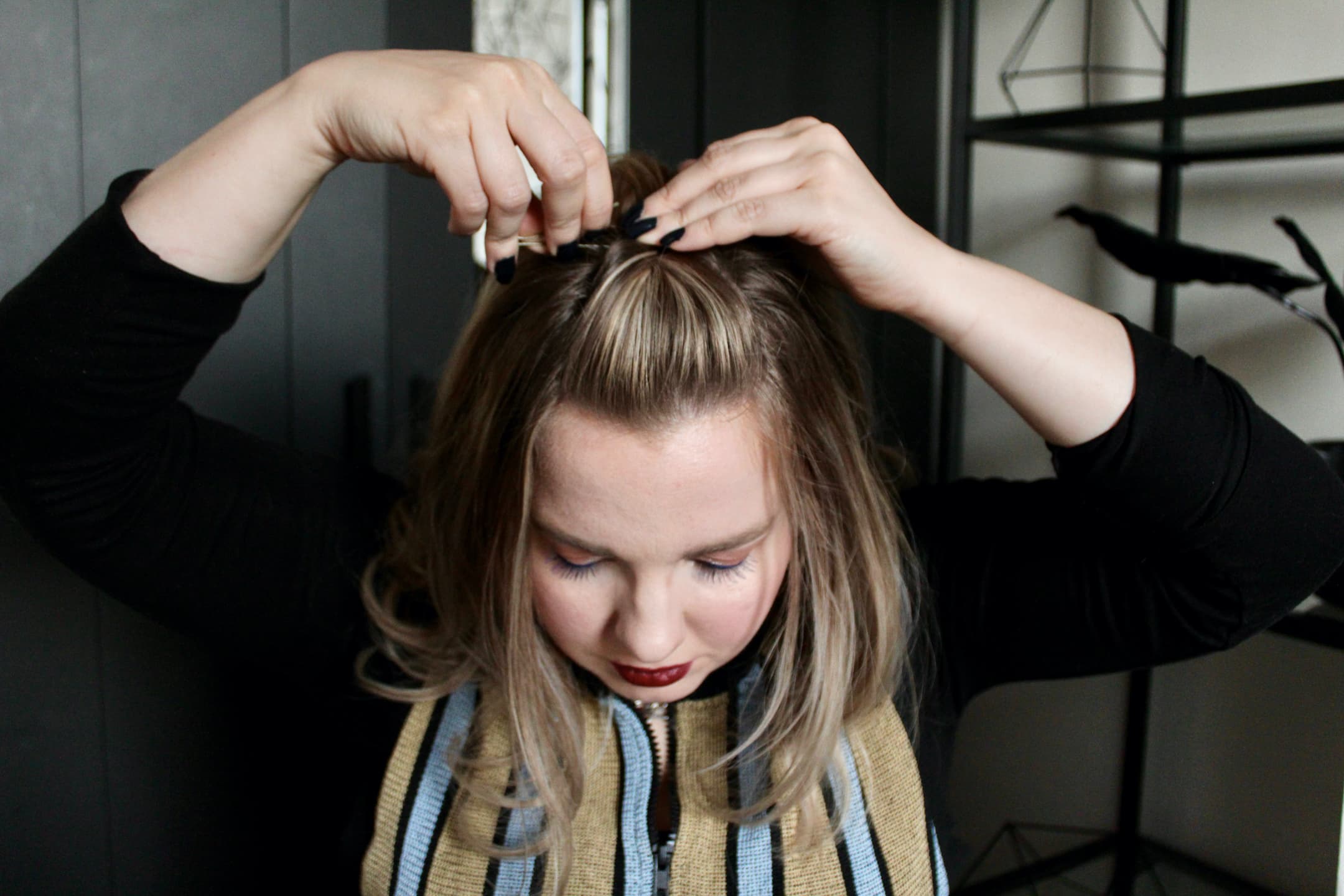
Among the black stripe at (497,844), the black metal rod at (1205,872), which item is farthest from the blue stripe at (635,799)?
the black metal rod at (1205,872)

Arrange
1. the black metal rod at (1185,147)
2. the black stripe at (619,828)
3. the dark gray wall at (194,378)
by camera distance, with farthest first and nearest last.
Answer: the black metal rod at (1185,147), the dark gray wall at (194,378), the black stripe at (619,828)

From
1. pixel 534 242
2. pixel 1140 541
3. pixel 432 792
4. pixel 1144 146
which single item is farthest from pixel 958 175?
pixel 432 792

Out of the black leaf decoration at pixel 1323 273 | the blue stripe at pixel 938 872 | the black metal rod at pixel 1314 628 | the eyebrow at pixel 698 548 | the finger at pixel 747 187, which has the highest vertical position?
the finger at pixel 747 187

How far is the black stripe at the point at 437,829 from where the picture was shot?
93 centimetres

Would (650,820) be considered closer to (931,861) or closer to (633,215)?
(931,861)

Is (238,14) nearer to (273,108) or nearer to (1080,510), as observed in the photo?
(273,108)

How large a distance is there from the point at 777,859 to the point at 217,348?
77 centimetres

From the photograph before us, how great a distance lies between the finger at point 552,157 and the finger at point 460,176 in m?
0.04

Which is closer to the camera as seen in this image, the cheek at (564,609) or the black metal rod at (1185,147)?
the cheek at (564,609)

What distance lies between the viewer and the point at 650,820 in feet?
3.03

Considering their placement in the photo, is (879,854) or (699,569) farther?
(879,854)

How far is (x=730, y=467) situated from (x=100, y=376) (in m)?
0.44

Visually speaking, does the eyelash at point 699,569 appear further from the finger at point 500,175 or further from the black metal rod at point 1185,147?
the black metal rod at point 1185,147

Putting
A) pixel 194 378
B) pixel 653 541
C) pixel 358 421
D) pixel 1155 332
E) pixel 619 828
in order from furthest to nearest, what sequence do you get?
pixel 1155 332
pixel 358 421
pixel 194 378
pixel 619 828
pixel 653 541
